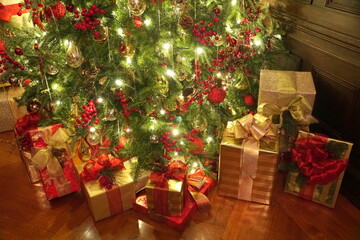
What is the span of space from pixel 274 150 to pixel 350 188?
2.03ft

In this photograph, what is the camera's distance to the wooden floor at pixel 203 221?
1828 mm

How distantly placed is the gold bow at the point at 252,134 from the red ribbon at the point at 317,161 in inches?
8.1

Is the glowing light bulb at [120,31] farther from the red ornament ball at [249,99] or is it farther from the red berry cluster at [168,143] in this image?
the red ornament ball at [249,99]

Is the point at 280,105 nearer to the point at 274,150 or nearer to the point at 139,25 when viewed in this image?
the point at 274,150

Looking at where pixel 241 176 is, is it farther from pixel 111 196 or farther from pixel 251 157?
pixel 111 196

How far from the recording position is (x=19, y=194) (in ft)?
7.04

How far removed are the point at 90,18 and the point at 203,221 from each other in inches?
49.0

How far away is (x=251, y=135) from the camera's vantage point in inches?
75.3

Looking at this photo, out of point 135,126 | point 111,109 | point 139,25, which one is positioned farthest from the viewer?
point 135,126

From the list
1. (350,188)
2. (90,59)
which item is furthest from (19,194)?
(350,188)

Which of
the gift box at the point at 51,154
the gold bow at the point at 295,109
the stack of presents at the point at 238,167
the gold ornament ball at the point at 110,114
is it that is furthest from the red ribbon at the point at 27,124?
the gold bow at the point at 295,109

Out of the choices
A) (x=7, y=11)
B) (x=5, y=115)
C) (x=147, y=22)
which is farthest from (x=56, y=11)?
(x=5, y=115)

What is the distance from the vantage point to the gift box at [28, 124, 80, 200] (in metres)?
1.90

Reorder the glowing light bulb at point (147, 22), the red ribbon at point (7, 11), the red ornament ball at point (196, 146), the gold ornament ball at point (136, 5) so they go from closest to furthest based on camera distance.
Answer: the gold ornament ball at point (136, 5)
the glowing light bulb at point (147, 22)
the red ornament ball at point (196, 146)
the red ribbon at point (7, 11)
